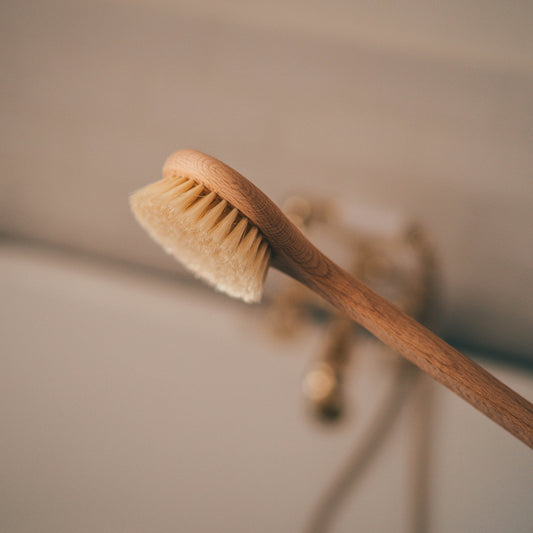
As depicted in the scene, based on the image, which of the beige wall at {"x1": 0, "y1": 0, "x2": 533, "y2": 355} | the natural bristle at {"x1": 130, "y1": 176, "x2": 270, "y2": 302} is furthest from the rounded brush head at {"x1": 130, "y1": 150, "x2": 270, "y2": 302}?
the beige wall at {"x1": 0, "y1": 0, "x2": 533, "y2": 355}

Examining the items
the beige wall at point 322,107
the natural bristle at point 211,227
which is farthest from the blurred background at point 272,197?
the natural bristle at point 211,227

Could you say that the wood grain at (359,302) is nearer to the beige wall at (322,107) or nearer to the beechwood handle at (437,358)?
the beechwood handle at (437,358)

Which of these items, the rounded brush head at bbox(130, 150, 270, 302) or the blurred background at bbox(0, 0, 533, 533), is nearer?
the rounded brush head at bbox(130, 150, 270, 302)

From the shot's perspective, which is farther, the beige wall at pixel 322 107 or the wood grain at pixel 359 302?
the beige wall at pixel 322 107

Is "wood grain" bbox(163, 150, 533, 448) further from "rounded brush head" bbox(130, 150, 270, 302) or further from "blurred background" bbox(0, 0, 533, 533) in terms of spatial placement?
"blurred background" bbox(0, 0, 533, 533)

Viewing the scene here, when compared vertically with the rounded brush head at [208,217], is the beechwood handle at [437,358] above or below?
below

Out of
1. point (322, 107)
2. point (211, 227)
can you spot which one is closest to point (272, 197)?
point (322, 107)

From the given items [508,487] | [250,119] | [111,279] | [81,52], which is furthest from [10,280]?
[508,487]
